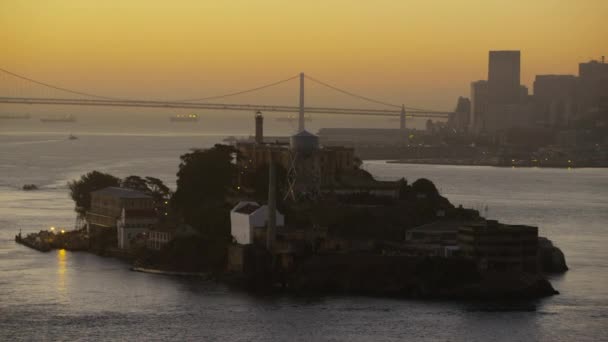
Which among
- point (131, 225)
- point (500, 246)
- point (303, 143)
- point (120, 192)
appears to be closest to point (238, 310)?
point (500, 246)

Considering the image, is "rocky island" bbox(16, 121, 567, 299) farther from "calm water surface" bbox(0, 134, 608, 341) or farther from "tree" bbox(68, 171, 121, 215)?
"calm water surface" bbox(0, 134, 608, 341)

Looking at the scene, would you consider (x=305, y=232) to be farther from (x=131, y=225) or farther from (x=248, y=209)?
(x=131, y=225)

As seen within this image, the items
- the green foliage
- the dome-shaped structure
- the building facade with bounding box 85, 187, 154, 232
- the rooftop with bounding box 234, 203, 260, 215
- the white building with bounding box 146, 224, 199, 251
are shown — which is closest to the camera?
the rooftop with bounding box 234, 203, 260, 215

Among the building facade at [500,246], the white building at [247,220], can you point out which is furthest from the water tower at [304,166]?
the building facade at [500,246]

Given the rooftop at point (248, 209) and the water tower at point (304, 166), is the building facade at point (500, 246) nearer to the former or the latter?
the rooftop at point (248, 209)

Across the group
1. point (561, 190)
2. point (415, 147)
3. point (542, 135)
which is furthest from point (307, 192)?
point (542, 135)

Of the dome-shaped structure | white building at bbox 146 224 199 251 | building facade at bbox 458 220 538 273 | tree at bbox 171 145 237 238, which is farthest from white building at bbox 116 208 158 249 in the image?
building facade at bbox 458 220 538 273
